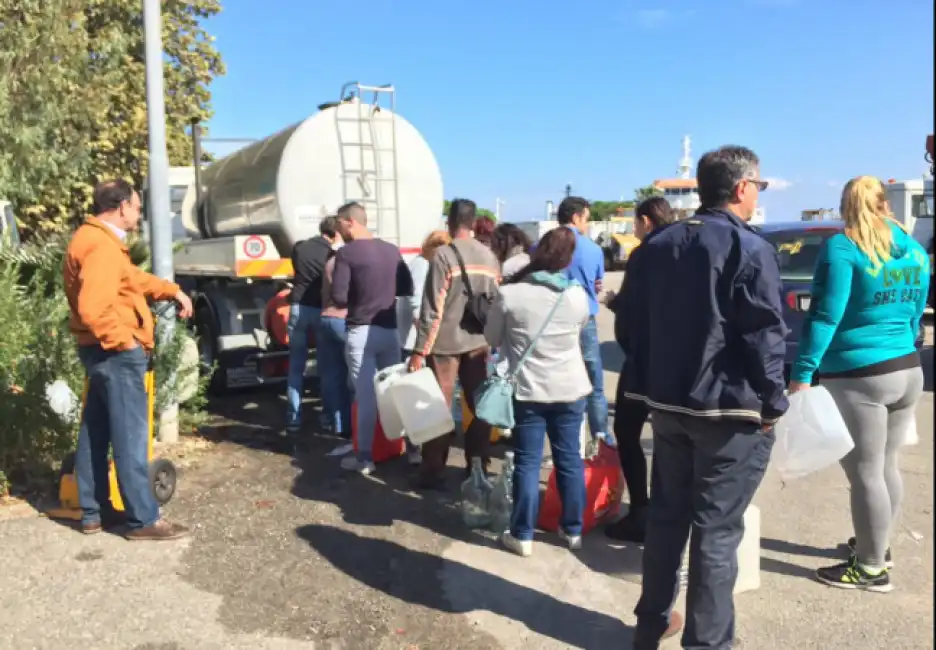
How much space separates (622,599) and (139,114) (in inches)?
497

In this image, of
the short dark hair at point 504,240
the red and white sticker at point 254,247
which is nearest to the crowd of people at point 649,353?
the short dark hair at point 504,240

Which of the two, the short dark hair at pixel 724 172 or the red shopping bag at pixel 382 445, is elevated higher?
the short dark hair at pixel 724 172

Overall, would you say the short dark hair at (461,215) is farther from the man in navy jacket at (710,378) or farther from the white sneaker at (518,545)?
the man in navy jacket at (710,378)

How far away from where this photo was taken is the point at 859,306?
146 inches

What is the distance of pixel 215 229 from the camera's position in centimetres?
883

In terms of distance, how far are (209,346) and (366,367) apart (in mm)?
3098

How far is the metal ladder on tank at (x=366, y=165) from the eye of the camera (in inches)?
298

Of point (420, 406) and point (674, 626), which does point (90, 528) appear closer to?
point (420, 406)

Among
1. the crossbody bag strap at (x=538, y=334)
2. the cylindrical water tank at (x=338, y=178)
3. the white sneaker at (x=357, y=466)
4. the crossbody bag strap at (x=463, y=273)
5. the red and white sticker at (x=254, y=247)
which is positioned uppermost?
the cylindrical water tank at (x=338, y=178)

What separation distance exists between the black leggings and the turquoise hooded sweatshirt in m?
0.98

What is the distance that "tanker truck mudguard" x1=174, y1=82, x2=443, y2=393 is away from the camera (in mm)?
7426

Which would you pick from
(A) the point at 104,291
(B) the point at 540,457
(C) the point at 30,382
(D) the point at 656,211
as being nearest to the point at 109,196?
(A) the point at 104,291

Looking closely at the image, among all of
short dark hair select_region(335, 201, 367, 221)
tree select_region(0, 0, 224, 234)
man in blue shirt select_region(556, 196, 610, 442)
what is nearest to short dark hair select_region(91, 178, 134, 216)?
short dark hair select_region(335, 201, 367, 221)

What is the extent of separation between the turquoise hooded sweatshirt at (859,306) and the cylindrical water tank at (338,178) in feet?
15.5
